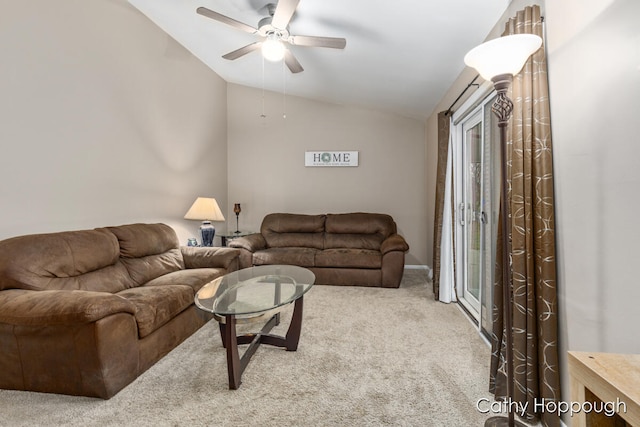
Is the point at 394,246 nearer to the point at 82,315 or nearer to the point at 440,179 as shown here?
the point at 440,179

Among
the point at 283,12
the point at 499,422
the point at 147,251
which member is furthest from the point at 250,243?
the point at 499,422

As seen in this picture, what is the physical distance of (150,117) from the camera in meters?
3.54

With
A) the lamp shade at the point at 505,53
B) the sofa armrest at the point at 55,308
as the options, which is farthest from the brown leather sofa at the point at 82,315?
the lamp shade at the point at 505,53

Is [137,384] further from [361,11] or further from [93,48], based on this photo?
[361,11]

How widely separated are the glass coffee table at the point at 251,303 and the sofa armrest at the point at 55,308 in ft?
1.66

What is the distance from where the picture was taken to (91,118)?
2.79 metres

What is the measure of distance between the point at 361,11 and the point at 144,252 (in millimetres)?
2803

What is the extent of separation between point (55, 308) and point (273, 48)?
2.37m

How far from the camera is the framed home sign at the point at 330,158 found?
17.3 feet

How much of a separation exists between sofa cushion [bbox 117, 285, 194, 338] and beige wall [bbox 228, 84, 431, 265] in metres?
3.04

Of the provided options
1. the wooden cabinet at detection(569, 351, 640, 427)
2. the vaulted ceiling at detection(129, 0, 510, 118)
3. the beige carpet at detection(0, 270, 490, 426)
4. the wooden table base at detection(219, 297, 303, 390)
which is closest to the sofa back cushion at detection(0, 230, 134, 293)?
the beige carpet at detection(0, 270, 490, 426)

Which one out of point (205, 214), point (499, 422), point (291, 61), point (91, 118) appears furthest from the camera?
point (205, 214)

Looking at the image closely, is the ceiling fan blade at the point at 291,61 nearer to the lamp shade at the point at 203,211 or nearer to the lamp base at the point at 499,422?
the lamp shade at the point at 203,211

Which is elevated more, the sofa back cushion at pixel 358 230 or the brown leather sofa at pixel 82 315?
the sofa back cushion at pixel 358 230
